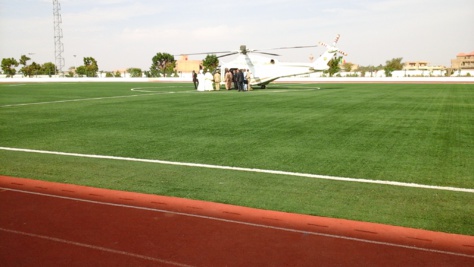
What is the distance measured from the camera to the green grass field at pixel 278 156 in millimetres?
6543

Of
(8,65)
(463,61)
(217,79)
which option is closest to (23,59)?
(8,65)

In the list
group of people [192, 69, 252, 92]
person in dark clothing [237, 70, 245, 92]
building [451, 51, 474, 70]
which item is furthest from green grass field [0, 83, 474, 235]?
building [451, 51, 474, 70]

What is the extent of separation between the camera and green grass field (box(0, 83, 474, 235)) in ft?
21.5

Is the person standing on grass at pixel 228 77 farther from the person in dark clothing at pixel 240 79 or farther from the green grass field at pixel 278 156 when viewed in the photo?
the green grass field at pixel 278 156

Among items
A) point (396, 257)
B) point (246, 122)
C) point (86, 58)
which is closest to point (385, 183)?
point (396, 257)

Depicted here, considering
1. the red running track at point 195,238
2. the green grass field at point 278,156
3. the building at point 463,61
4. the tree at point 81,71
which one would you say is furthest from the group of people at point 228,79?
the building at point 463,61

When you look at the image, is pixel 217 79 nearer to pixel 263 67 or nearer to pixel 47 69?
pixel 263 67

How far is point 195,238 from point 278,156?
4.79 m

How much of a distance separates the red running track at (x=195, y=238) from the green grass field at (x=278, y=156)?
0.47 meters

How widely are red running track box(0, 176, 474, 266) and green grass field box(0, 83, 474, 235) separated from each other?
18.5 inches

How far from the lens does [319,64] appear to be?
37.0m

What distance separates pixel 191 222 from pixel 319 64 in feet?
108

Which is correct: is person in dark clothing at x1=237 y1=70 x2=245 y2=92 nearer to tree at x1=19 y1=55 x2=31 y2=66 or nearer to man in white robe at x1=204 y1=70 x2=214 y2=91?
man in white robe at x1=204 y1=70 x2=214 y2=91

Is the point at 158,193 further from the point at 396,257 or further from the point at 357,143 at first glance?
the point at 357,143
